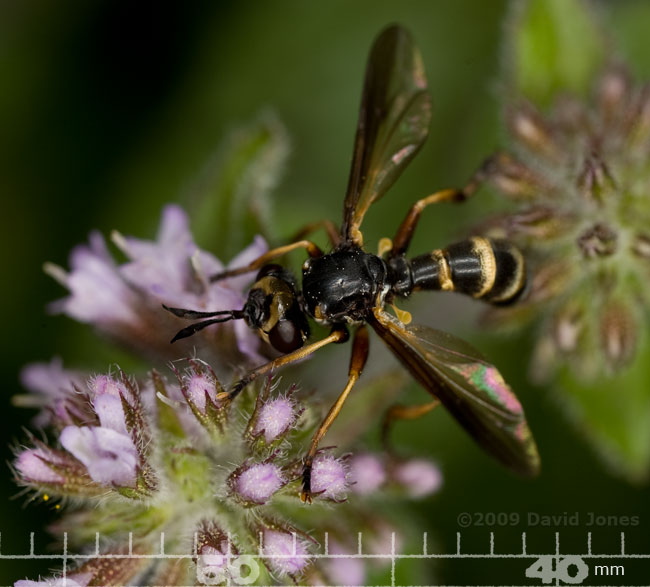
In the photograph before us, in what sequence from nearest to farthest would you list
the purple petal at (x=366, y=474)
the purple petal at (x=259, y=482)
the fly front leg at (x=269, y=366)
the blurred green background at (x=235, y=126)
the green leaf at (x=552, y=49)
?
the purple petal at (x=259, y=482) → the fly front leg at (x=269, y=366) → the purple petal at (x=366, y=474) → the green leaf at (x=552, y=49) → the blurred green background at (x=235, y=126)

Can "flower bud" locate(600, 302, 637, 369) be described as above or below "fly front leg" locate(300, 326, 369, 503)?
above

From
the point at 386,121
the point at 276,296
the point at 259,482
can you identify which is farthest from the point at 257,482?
the point at 386,121

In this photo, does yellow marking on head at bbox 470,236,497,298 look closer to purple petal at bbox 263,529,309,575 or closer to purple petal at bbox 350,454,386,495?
purple petal at bbox 350,454,386,495

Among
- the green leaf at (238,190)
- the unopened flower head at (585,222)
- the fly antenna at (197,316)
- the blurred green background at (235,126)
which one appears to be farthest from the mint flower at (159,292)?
the blurred green background at (235,126)

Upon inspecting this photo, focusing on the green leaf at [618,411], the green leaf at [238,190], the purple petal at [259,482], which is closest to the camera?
the purple petal at [259,482]

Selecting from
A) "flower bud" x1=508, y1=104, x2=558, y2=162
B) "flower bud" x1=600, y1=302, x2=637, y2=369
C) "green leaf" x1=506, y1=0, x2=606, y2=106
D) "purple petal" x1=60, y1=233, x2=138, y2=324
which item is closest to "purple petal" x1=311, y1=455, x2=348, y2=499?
"purple petal" x1=60, y1=233, x2=138, y2=324

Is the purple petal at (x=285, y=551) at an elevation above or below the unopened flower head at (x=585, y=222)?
below

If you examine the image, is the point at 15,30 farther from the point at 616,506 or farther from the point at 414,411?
the point at 616,506

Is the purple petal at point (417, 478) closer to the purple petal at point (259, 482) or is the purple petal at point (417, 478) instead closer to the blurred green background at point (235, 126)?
the purple petal at point (259, 482)
